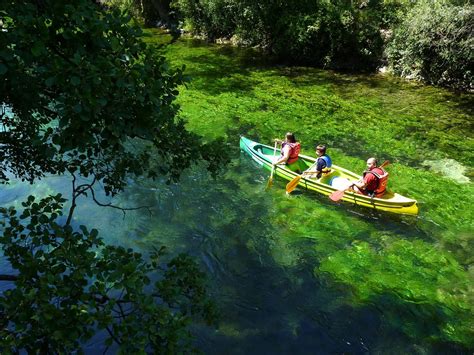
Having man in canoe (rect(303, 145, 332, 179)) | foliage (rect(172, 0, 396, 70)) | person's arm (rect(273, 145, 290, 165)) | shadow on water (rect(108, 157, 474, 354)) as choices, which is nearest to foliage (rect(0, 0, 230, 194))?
shadow on water (rect(108, 157, 474, 354))

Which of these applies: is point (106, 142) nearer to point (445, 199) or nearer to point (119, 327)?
point (119, 327)

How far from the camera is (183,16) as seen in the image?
102 feet

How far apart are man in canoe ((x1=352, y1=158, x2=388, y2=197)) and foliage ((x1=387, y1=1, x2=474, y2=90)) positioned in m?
10.5

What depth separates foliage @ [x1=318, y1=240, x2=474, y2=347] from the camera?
7734 mm

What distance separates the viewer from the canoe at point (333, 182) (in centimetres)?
1059

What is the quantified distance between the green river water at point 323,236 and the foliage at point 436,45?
317 centimetres

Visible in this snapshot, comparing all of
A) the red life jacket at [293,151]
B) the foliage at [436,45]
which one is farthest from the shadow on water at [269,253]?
the foliage at [436,45]

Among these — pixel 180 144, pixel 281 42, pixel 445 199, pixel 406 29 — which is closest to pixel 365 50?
pixel 406 29

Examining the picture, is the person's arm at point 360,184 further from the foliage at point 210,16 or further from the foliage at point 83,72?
the foliage at point 210,16

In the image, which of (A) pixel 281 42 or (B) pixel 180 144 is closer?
(B) pixel 180 144

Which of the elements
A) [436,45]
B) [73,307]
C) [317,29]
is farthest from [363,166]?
[317,29]

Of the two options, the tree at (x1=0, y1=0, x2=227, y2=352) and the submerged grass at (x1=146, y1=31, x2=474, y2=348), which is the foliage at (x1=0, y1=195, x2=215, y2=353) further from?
the submerged grass at (x1=146, y1=31, x2=474, y2=348)

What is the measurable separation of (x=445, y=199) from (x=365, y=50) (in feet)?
44.9

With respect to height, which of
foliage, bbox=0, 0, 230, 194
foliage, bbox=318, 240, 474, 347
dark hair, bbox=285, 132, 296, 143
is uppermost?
foliage, bbox=0, 0, 230, 194
